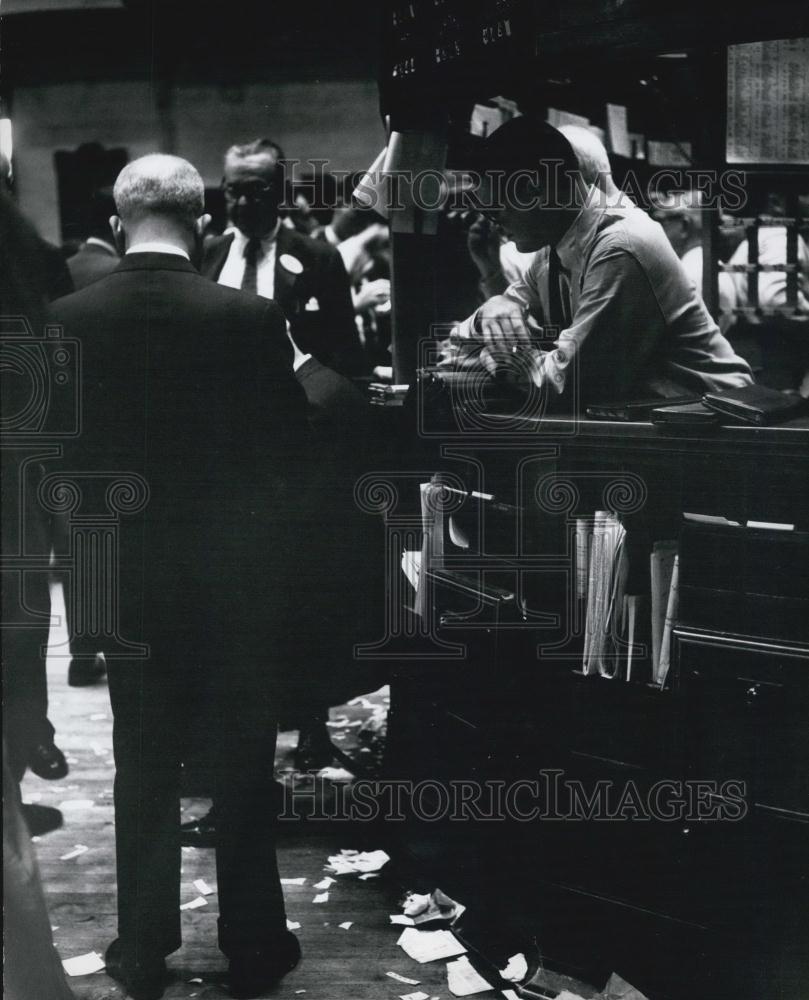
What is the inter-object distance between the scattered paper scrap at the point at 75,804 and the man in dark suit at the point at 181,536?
1.35 metres

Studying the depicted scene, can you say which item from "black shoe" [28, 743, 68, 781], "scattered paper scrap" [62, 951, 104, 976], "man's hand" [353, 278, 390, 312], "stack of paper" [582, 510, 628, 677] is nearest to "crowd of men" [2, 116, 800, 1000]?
"scattered paper scrap" [62, 951, 104, 976]

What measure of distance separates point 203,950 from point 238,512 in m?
1.56

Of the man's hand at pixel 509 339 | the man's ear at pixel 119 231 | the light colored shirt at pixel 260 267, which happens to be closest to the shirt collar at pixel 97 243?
the light colored shirt at pixel 260 267

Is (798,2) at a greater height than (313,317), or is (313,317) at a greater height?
(798,2)

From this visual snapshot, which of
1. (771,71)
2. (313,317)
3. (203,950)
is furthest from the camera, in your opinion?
(313,317)

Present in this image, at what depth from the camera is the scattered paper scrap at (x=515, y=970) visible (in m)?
3.68

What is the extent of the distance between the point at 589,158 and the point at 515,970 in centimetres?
281

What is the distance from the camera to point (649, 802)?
11.3 feet

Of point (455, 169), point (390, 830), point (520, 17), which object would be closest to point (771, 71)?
point (455, 169)

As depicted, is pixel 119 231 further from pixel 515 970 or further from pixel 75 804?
pixel 515 970

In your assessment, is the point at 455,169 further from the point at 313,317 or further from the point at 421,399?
the point at 421,399

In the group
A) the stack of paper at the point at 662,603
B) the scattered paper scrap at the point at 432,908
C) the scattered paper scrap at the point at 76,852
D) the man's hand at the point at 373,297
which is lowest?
→ the scattered paper scrap at the point at 432,908

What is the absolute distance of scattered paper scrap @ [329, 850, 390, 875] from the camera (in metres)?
4.49

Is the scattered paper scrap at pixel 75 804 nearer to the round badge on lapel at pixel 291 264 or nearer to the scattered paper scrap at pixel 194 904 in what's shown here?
the scattered paper scrap at pixel 194 904
